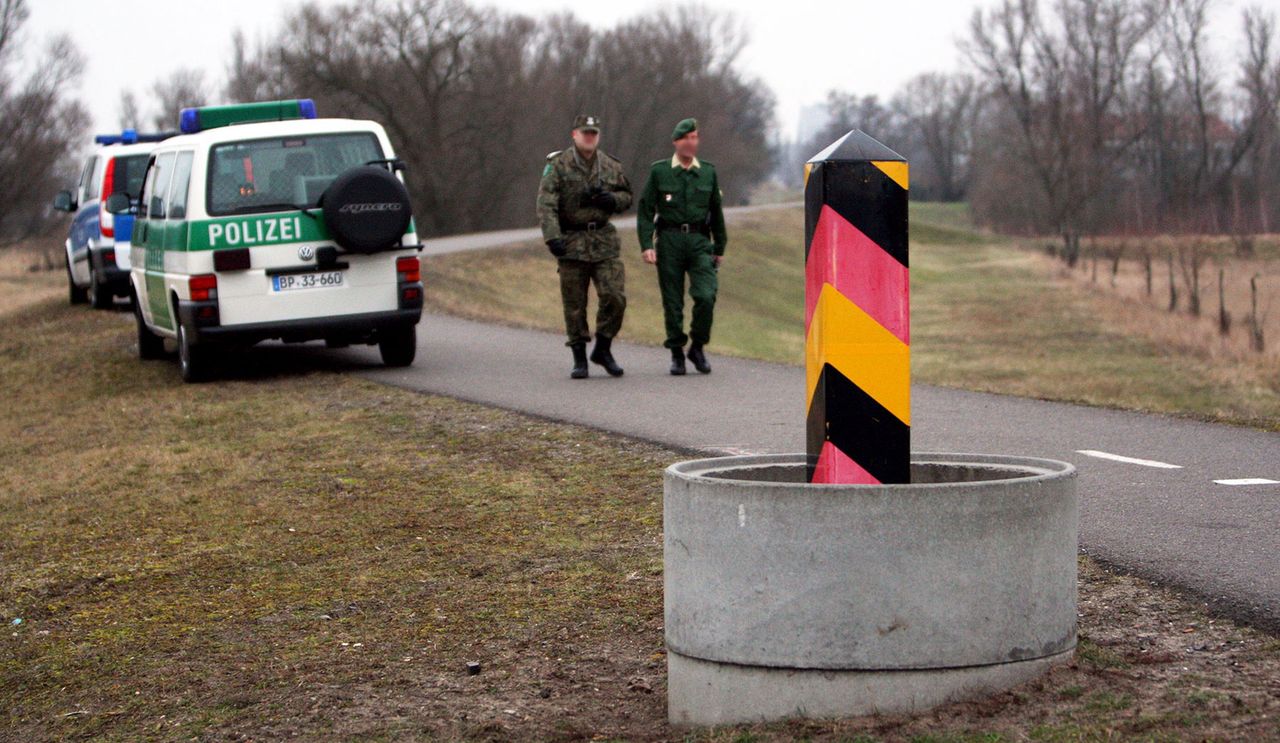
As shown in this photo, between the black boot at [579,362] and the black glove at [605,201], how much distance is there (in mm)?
1237

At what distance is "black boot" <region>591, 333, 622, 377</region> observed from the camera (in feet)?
41.8

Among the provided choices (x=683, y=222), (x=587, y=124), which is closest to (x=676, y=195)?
(x=683, y=222)

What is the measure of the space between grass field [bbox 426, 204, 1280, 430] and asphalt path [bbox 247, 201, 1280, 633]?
1183 mm

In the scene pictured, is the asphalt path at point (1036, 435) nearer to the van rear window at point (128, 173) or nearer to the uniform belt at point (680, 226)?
the uniform belt at point (680, 226)

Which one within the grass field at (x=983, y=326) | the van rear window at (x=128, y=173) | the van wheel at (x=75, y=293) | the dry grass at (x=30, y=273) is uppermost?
the van rear window at (x=128, y=173)

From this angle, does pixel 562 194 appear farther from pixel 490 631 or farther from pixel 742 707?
pixel 742 707

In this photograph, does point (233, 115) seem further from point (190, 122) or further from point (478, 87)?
point (478, 87)

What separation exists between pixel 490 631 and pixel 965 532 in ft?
7.65

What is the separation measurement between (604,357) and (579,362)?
22 cm

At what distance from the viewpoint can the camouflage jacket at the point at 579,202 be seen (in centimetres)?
1190

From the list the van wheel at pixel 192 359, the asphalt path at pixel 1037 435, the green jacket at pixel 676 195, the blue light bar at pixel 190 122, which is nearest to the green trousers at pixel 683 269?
the green jacket at pixel 676 195

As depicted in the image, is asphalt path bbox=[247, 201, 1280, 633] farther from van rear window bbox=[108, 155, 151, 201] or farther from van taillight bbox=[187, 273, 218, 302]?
van rear window bbox=[108, 155, 151, 201]

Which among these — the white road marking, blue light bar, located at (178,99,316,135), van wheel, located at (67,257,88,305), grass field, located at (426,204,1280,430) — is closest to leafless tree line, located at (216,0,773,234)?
grass field, located at (426,204,1280,430)

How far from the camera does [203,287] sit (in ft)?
41.3
